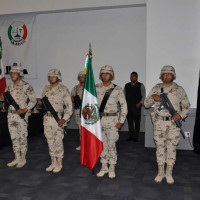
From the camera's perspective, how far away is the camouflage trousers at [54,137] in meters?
3.92

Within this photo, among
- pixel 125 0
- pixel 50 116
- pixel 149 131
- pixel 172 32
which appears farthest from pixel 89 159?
pixel 125 0

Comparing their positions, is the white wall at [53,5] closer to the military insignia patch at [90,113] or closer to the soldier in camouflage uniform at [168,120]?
the soldier in camouflage uniform at [168,120]

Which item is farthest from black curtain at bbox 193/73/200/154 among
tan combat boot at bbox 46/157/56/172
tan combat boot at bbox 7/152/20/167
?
tan combat boot at bbox 7/152/20/167

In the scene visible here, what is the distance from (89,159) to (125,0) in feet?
12.9

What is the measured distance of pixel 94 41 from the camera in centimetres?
701

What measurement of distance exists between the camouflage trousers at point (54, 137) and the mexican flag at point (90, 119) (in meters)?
0.45

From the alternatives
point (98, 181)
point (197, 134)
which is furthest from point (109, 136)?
point (197, 134)

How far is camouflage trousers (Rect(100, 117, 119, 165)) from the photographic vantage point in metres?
3.72

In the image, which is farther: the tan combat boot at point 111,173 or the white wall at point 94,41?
the white wall at point 94,41

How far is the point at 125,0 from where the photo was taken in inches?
233

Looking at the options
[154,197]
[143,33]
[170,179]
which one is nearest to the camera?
[154,197]

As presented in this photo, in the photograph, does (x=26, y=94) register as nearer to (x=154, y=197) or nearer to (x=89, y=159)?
(x=89, y=159)

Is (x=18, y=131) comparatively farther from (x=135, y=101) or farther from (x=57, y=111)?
(x=135, y=101)

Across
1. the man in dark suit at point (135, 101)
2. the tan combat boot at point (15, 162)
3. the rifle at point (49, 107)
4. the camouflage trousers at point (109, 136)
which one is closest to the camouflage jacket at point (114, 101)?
the camouflage trousers at point (109, 136)
